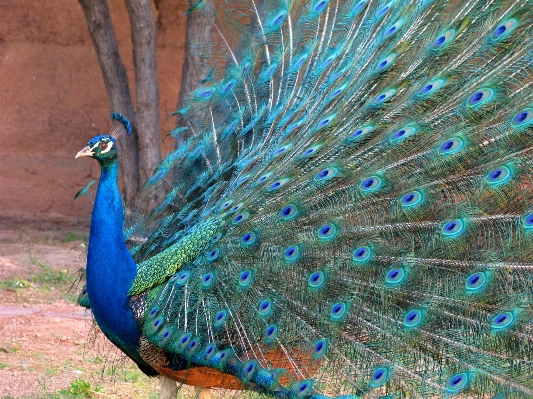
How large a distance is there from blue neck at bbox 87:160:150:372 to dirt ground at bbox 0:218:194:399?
0.45 meters

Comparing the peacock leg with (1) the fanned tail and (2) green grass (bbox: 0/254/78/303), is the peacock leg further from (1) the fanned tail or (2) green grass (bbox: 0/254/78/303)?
(2) green grass (bbox: 0/254/78/303)

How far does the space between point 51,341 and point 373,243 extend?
2.48 metres

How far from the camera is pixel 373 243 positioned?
2936mm

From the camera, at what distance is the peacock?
2816 mm

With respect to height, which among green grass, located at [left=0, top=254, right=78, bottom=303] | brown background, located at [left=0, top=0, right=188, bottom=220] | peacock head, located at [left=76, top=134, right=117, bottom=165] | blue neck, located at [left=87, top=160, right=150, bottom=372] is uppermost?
brown background, located at [left=0, top=0, right=188, bottom=220]

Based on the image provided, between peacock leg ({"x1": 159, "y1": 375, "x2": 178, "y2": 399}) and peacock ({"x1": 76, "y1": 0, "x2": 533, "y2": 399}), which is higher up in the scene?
peacock ({"x1": 76, "y1": 0, "x2": 533, "y2": 399})

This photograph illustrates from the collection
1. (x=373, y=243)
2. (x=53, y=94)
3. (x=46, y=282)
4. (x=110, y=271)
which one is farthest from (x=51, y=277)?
(x=373, y=243)

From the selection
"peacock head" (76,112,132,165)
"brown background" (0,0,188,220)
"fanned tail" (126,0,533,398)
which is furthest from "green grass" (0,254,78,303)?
"fanned tail" (126,0,533,398)

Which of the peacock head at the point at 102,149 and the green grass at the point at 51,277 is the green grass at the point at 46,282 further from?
the peacock head at the point at 102,149

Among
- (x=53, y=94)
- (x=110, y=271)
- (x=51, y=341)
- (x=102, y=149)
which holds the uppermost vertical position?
(x=53, y=94)

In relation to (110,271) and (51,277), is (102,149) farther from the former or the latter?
(51,277)

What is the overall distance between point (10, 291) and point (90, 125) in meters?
2.90

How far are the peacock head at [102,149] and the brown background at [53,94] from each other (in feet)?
16.3

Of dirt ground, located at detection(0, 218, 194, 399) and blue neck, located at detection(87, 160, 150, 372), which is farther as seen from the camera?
dirt ground, located at detection(0, 218, 194, 399)
